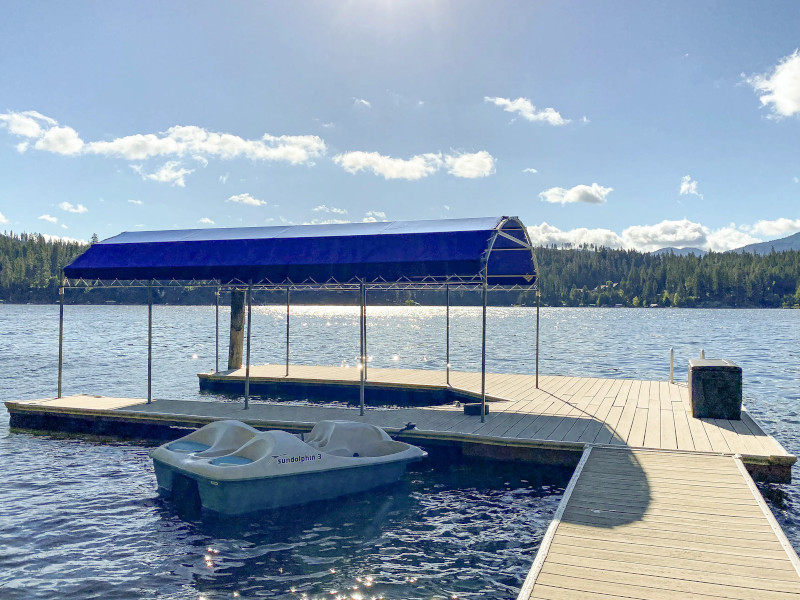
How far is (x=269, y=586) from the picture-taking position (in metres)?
8.91

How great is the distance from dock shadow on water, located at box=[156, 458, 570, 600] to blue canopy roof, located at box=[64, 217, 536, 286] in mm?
5383

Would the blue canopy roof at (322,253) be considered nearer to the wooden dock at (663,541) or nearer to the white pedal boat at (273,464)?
the white pedal boat at (273,464)

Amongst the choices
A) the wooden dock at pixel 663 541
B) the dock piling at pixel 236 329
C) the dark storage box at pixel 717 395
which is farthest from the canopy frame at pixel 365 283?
the wooden dock at pixel 663 541

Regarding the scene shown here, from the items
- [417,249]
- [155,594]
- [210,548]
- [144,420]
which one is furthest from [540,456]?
[144,420]

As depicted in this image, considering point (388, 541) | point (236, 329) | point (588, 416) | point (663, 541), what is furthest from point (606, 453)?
point (236, 329)

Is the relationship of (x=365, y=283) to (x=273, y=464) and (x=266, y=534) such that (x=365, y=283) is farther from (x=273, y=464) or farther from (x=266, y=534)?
(x=266, y=534)

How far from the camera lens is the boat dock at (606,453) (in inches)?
273

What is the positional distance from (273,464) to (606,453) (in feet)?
21.5

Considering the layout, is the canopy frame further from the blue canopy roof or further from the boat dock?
the boat dock

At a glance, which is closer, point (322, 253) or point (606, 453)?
point (606, 453)

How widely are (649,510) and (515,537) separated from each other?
8.35 feet

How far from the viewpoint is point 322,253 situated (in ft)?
55.1

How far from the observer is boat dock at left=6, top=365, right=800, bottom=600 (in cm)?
694

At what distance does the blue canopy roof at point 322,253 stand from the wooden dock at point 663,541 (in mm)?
6379
